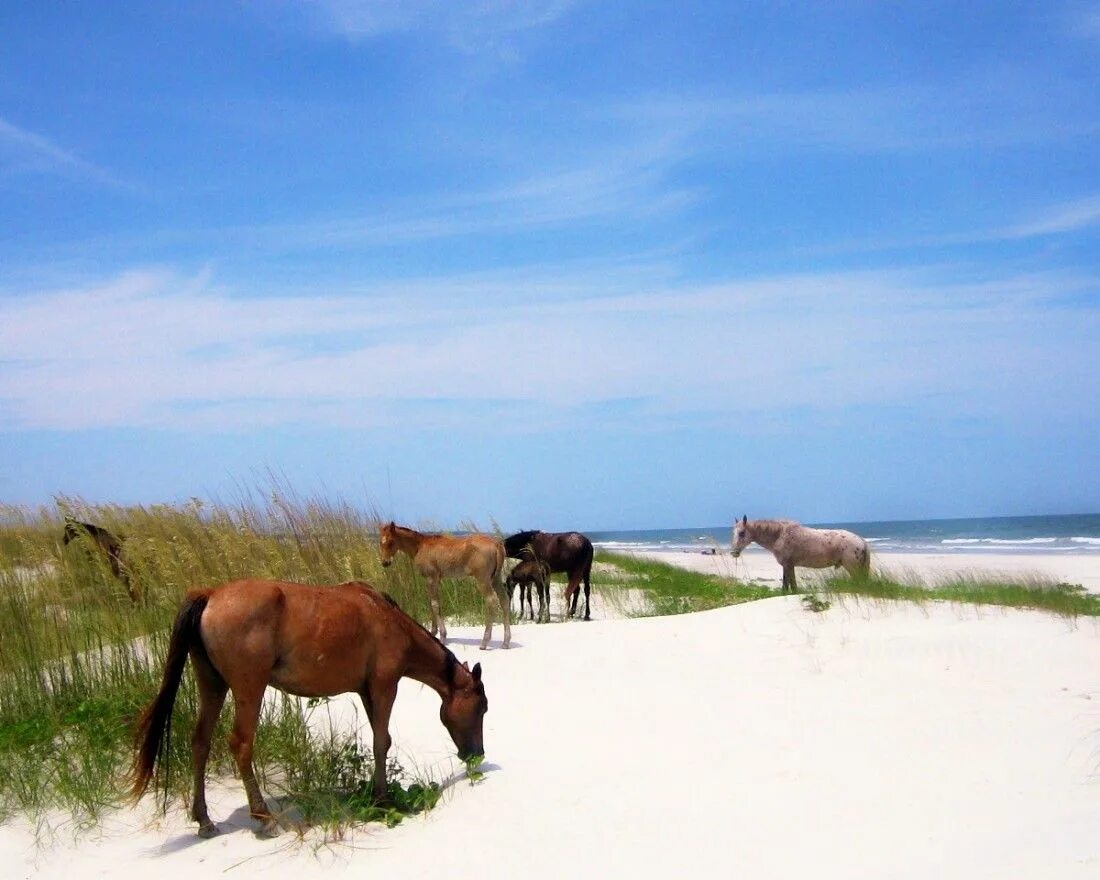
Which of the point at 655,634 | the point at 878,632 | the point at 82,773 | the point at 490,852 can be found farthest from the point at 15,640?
the point at 878,632

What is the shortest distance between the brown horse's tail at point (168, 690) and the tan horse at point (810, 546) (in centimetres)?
1425

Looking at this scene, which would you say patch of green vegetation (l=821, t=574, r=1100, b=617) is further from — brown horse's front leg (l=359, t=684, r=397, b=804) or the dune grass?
brown horse's front leg (l=359, t=684, r=397, b=804)

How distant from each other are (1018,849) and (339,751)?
407cm

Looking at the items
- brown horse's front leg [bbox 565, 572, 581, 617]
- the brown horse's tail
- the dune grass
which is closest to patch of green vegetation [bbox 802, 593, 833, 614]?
the dune grass

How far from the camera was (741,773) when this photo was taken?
6.80 meters

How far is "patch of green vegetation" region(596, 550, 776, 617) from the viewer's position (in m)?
15.4

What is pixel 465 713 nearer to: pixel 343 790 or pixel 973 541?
pixel 343 790

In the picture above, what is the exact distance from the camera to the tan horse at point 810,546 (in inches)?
754

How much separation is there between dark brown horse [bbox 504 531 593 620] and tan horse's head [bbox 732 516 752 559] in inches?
213

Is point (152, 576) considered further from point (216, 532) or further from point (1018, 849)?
point (1018, 849)

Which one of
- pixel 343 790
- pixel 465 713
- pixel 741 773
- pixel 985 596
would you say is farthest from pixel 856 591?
pixel 343 790

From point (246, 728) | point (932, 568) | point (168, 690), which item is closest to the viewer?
point (246, 728)

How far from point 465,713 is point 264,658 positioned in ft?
5.25

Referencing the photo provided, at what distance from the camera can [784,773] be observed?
675 cm
